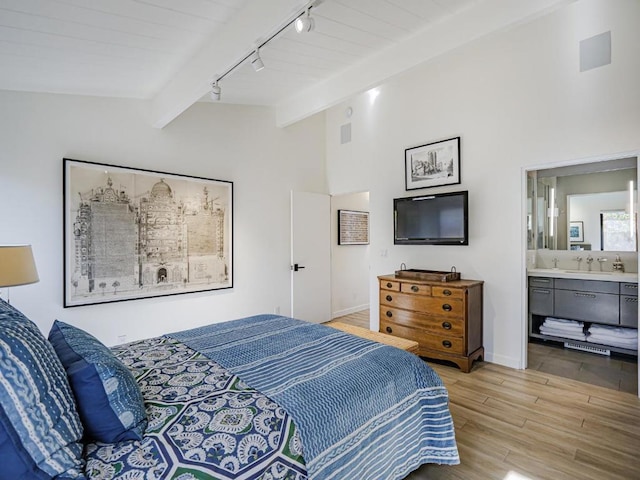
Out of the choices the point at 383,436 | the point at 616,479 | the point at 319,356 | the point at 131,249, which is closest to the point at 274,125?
the point at 131,249

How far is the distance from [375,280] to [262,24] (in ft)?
11.2

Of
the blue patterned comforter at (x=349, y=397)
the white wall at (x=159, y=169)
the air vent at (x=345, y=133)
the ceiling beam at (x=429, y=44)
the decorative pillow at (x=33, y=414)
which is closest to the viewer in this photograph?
the decorative pillow at (x=33, y=414)

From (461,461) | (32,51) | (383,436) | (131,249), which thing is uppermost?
(32,51)

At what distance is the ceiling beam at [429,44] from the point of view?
2.16 metres

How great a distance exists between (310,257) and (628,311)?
12.3 feet

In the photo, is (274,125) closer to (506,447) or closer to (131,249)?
(131,249)

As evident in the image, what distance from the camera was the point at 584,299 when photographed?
3895mm

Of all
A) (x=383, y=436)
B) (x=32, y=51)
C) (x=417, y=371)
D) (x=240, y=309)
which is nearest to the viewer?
(x=383, y=436)

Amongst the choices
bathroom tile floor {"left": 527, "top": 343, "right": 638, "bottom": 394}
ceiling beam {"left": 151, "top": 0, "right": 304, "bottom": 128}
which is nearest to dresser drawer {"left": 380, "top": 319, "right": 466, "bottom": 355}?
bathroom tile floor {"left": 527, "top": 343, "right": 638, "bottom": 394}

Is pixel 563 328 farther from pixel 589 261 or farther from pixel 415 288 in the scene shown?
pixel 415 288

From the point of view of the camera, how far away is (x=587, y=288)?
3857mm

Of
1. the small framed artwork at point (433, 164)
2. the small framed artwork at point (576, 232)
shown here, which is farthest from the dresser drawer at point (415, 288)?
the small framed artwork at point (576, 232)

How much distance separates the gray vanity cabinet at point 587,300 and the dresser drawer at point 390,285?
1985mm

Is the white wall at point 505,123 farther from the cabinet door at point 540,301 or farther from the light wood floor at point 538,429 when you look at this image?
the cabinet door at point 540,301
